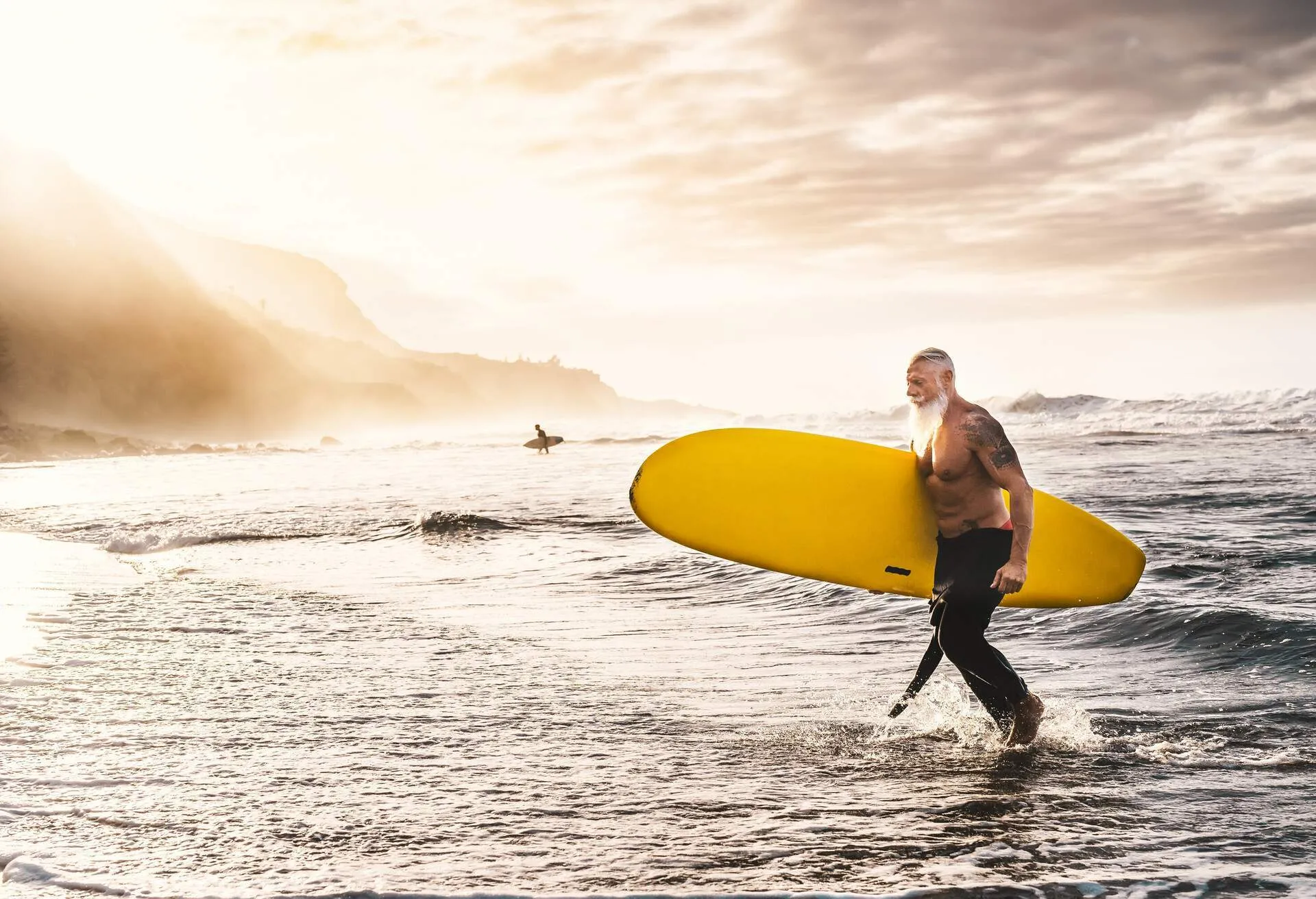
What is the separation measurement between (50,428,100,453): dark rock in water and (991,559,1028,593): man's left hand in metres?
44.8

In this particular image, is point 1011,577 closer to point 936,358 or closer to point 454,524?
point 936,358

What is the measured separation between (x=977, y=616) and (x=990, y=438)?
0.78 metres

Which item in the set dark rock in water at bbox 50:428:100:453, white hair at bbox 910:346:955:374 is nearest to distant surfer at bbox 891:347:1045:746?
white hair at bbox 910:346:955:374

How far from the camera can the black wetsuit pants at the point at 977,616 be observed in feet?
15.0

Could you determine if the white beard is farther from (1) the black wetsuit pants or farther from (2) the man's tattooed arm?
(1) the black wetsuit pants

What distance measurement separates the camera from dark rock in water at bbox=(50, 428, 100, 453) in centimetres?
4247

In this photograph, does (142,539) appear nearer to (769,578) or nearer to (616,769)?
(769,578)

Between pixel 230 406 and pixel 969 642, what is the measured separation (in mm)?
79499

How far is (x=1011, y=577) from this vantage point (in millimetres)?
4434

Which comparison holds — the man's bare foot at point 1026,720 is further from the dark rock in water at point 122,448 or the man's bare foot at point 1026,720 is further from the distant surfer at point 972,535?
the dark rock in water at point 122,448

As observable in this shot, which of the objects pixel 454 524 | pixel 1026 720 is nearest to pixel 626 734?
pixel 1026 720

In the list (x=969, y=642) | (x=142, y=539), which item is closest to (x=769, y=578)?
(x=969, y=642)

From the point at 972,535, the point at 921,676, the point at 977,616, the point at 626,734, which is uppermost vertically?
the point at 972,535

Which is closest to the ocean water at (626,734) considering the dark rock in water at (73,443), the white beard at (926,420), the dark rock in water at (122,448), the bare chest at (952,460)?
the bare chest at (952,460)
